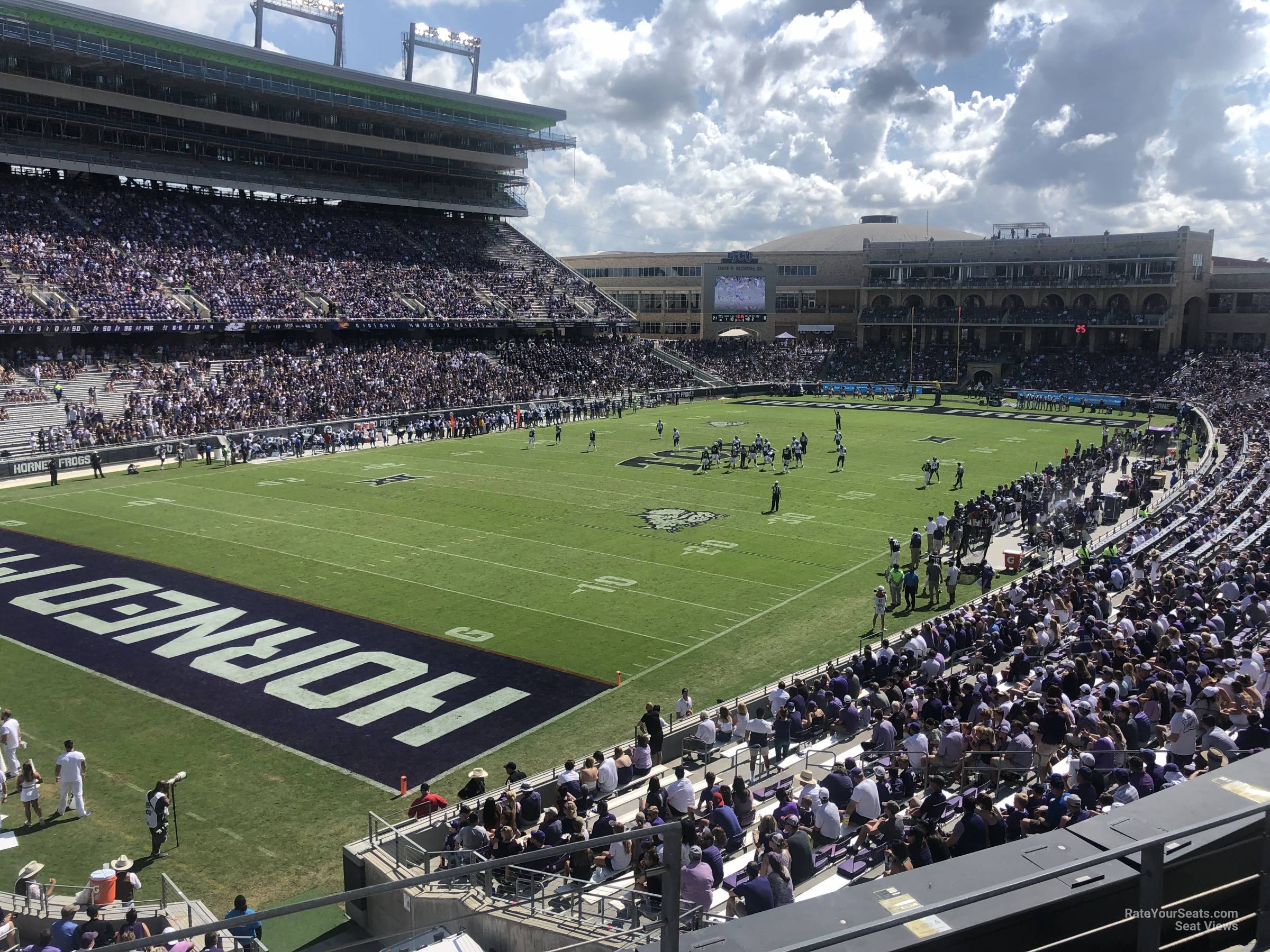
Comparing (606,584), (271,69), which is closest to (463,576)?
(606,584)

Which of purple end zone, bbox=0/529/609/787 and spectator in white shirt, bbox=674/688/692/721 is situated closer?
spectator in white shirt, bbox=674/688/692/721

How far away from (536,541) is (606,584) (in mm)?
4649

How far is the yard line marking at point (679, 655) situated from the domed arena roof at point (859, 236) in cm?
8306

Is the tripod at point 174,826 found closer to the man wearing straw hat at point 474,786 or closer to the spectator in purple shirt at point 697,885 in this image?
the man wearing straw hat at point 474,786

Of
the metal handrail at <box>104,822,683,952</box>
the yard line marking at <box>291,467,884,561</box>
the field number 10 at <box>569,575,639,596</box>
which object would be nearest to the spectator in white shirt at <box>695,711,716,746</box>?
the field number 10 at <box>569,575,639,596</box>

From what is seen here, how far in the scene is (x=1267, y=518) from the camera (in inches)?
915

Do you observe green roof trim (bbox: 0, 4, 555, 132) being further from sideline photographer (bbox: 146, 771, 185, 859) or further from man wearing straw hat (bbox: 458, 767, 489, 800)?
man wearing straw hat (bbox: 458, 767, 489, 800)

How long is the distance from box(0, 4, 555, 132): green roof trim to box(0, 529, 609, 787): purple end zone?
42.4 metres

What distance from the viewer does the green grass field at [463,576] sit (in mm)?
13297

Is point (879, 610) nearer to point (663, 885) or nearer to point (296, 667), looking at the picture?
point (296, 667)

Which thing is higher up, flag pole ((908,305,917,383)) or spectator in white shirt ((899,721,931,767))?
flag pole ((908,305,917,383))

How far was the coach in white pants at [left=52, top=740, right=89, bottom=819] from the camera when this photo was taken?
1290cm

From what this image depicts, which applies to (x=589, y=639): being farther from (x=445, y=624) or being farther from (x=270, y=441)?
(x=270, y=441)

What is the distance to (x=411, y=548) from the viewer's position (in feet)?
88.5
